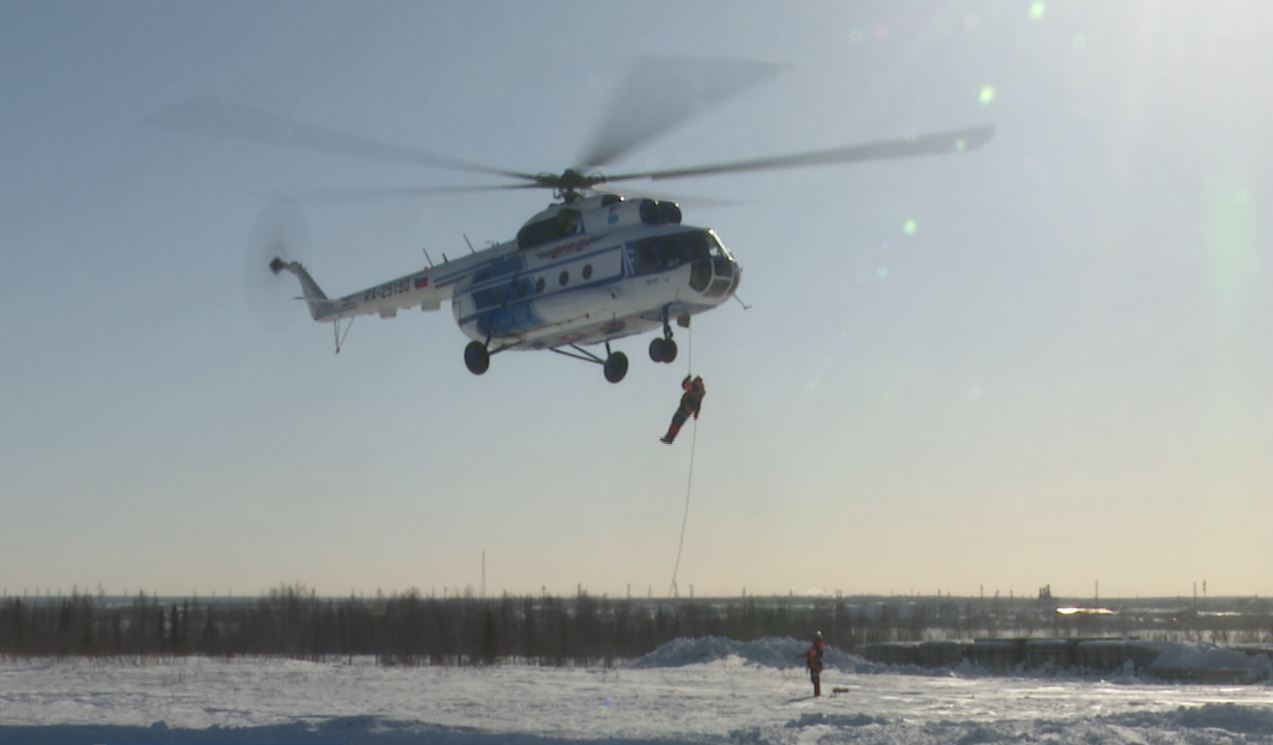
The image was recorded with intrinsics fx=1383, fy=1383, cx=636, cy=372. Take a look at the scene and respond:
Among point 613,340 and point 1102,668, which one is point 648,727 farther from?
point 1102,668

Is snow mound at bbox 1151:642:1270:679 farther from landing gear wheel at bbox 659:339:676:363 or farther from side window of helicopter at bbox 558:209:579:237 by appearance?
side window of helicopter at bbox 558:209:579:237

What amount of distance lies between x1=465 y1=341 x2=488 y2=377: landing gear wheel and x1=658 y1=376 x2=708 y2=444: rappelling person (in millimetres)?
5105

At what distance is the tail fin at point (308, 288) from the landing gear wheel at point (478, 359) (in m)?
6.61

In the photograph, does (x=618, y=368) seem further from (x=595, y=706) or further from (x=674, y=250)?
(x=595, y=706)

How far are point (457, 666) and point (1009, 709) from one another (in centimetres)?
2608

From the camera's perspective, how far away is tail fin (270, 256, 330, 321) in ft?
109

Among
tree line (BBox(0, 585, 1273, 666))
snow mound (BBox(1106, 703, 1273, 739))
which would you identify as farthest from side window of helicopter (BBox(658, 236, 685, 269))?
tree line (BBox(0, 585, 1273, 666))

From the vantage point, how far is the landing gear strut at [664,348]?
25484 mm

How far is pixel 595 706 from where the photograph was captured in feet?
107

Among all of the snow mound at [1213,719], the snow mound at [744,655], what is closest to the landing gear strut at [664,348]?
the snow mound at [1213,719]

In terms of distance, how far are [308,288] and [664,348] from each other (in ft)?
41.2

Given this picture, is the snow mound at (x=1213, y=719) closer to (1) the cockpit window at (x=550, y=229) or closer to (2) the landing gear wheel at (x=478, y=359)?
(2) the landing gear wheel at (x=478, y=359)

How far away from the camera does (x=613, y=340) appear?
26.9m

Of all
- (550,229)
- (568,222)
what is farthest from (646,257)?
(550,229)
